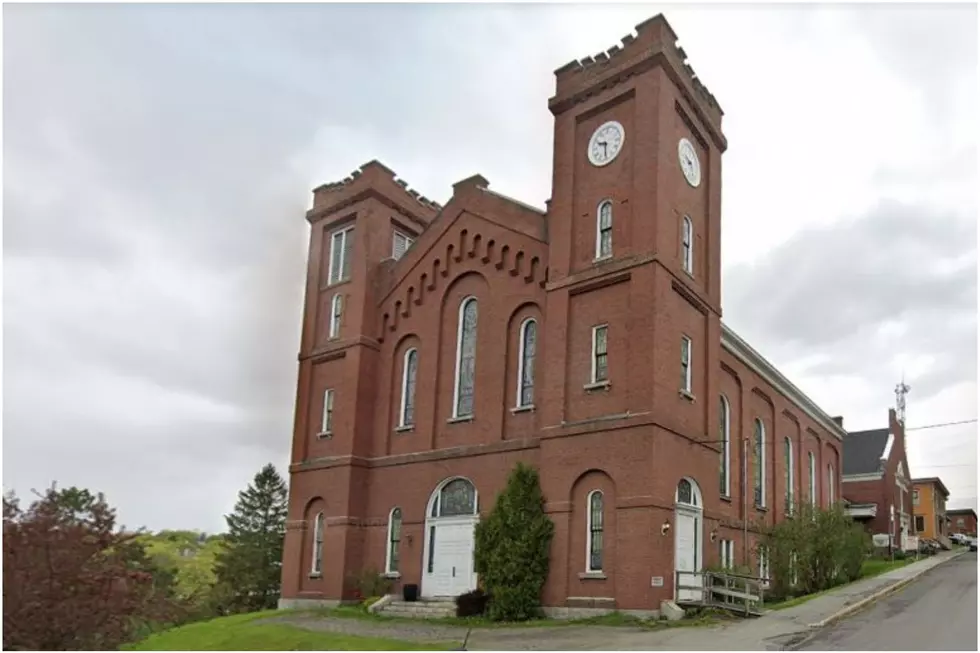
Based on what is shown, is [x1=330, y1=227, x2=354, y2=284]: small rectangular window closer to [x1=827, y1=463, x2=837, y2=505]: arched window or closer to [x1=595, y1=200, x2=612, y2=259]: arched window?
[x1=595, y1=200, x2=612, y2=259]: arched window

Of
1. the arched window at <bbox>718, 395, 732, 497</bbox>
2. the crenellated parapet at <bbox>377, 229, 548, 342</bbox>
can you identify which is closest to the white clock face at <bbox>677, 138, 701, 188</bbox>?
the crenellated parapet at <bbox>377, 229, 548, 342</bbox>

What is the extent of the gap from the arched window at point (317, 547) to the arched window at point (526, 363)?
9.30 m

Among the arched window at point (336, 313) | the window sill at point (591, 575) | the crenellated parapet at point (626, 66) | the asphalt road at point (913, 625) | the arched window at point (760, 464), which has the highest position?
the crenellated parapet at point (626, 66)

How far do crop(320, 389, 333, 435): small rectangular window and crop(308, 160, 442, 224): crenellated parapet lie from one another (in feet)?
24.1

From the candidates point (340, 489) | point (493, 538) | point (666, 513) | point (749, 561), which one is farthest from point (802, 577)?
point (340, 489)

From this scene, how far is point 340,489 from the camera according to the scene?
30.5m

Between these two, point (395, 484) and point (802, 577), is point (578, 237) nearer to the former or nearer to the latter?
point (395, 484)

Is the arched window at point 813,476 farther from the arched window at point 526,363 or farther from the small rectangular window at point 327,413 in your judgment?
the small rectangular window at point 327,413

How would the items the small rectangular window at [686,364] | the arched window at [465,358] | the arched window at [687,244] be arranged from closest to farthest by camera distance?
the small rectangular window at [686,364] → the arched window at [687,244] → the arched window at [465,358]

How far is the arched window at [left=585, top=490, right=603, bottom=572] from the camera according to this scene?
22.9 meters

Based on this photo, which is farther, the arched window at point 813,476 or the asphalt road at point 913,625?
the arched window at point 813,476

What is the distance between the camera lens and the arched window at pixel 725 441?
30.4 meters

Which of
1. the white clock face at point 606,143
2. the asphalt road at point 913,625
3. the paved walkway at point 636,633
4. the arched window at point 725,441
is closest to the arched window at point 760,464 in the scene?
the arched window at point 725,441

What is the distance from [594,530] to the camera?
23.2 meters
